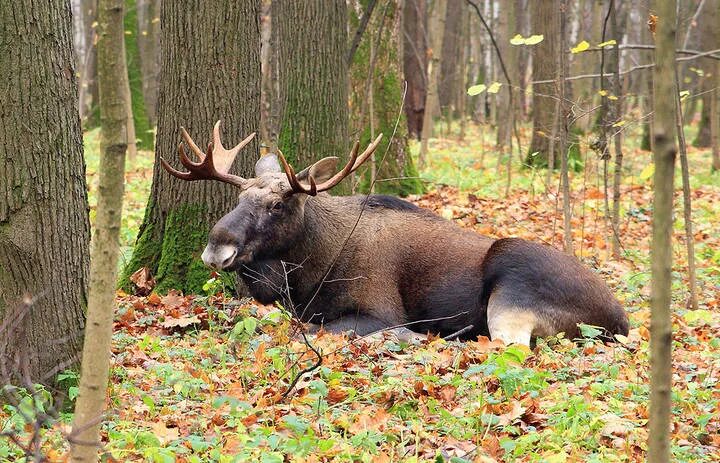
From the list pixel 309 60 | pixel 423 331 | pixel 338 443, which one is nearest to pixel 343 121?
pixel 309 60

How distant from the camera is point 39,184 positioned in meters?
5.00

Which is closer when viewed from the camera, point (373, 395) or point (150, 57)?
point (373, 395)

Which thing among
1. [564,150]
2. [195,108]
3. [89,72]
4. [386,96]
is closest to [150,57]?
[89,72]

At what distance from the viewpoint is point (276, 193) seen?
773cm

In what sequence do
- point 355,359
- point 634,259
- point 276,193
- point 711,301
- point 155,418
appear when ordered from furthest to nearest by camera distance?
point 634,259 → point 711,301 → point 276,193 → point 355,359 → point 155,418

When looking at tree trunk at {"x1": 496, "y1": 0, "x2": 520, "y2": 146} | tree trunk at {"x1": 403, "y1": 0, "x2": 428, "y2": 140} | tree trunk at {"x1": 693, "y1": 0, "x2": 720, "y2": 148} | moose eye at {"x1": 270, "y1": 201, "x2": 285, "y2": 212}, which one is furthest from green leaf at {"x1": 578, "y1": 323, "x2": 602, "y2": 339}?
tree trunk at {"x1": 403, "y1": 0, "x2": 428, "y2": 140}

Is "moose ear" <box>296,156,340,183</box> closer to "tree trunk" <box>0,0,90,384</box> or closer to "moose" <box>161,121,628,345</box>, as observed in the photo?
"moose" <box>161,121,628,345</box>

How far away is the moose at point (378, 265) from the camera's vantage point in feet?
24.4

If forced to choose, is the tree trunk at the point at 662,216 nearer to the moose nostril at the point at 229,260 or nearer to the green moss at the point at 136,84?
the moose nostril at the point at 229,260

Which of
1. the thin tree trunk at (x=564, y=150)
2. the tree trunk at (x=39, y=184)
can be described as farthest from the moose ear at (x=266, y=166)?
the thin tree trunk at (x=564, y=150)

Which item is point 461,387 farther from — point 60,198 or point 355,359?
point 60,198

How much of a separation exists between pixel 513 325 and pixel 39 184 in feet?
13.2

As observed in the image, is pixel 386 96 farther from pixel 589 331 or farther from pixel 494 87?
pixel 589 331

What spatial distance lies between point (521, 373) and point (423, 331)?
9.03ft
